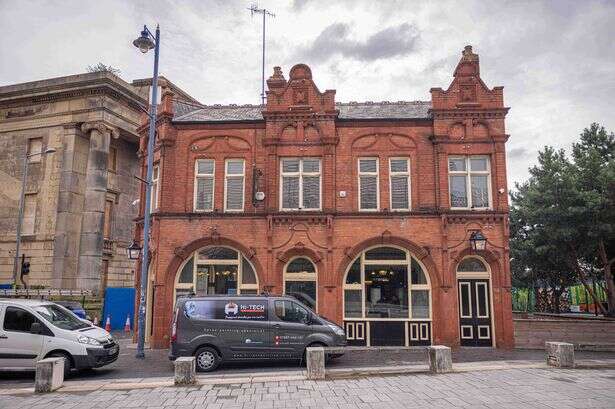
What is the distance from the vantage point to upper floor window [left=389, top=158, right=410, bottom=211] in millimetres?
19531

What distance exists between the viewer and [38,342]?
13.1m

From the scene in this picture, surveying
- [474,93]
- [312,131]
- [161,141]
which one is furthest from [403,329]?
[161,141]

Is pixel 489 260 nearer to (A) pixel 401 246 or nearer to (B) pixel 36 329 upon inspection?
(A) pixel 401 246

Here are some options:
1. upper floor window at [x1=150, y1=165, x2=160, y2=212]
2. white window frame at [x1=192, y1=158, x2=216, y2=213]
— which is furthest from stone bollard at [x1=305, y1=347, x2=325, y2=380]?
upper floor window at [x1=150, y1=165, x2=160, y2=212]

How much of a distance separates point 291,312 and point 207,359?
8.85ft

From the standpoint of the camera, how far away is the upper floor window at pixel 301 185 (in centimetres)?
1973

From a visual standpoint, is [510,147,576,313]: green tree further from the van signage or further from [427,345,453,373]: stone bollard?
the van signage

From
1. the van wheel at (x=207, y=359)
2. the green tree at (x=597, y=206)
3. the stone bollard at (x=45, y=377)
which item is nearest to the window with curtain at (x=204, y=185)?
the van wheel at (x=207, y=359)

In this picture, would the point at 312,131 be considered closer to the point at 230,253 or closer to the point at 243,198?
the point at 243,198

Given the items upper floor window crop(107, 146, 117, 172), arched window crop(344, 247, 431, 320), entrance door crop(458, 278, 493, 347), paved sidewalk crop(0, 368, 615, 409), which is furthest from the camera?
upper floor window crop(107, 146, 117, 172)

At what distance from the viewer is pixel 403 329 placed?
60.6ft

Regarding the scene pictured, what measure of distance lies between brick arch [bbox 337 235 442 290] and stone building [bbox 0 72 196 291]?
2119 cm

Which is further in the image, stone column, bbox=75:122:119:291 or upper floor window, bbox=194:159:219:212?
stone column, bbox=75:122:119:291

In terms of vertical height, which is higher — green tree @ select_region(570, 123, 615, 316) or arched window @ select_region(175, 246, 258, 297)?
green tree @ select_region(570, 123, 615, 316)
